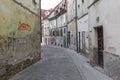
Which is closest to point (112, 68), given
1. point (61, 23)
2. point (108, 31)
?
point (108, 31)

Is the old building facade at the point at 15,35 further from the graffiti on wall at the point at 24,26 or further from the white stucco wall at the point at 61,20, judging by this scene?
the white stucco wall at the point at 61,20

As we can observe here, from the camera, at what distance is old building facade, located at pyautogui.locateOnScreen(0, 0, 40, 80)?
8.80 metres

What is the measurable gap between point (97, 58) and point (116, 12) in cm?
476

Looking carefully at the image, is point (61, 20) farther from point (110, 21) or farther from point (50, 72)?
point (110, 21)

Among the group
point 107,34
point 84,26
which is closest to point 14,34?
point 107,34

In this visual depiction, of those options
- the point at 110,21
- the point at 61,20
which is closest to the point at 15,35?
the point at 110,21

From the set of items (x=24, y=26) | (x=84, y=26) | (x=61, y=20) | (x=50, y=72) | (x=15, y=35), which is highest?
(x=61, y=20)

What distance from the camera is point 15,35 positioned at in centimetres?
1037

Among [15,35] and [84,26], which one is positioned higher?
[84,26]

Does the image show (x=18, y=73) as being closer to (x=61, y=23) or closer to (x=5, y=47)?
(x=5, y=47)

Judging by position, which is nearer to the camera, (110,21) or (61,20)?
(110,21)

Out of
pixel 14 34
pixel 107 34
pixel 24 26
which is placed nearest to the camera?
pixel 107 34

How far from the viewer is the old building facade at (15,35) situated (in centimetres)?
880

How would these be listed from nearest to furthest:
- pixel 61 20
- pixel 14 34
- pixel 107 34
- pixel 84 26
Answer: pixel 107 34
pixel 14 34
pixel 84 26
pixel 61 20
